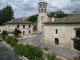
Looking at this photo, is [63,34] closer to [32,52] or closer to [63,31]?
[63,31]

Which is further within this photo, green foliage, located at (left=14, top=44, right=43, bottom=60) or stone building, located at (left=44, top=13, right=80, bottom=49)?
stone building, located at (left=44, top=13, right=80, bottom=49)

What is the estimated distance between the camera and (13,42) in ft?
129

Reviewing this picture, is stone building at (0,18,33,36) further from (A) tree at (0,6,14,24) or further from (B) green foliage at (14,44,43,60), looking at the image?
(B) green foliage at (14,44,43,60)

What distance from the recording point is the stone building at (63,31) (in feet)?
123

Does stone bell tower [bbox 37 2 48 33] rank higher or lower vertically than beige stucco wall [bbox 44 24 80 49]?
higher

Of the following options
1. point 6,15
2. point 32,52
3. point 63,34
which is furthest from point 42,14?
point 32,52

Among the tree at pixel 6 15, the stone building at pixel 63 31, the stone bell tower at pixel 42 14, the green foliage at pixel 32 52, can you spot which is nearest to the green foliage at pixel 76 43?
the stone building at pixel 63 31

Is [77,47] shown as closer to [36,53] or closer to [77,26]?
[77,26]

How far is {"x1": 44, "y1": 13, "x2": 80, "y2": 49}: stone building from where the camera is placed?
37.6m

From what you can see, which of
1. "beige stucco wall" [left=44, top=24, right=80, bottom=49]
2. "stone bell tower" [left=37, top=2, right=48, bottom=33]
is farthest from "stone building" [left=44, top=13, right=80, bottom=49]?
"stone bell tower" [left=37, top=2, right=48, bottom=33]

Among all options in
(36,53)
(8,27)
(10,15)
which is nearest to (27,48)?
(36,53)

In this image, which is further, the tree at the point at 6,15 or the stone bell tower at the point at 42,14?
the tree at the point at 6,15

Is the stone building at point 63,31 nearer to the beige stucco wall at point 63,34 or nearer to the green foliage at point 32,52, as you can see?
the beige stucco wall at point 63,34

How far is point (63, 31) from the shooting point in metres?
39.4
